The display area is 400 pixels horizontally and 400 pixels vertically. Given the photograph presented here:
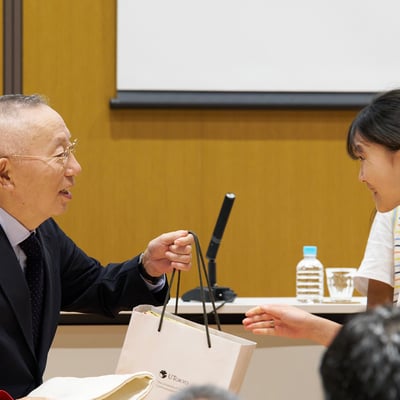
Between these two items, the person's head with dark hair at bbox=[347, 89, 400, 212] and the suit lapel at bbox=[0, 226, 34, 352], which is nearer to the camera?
the suit lapel at bbox=[0, 226, 34, 352]

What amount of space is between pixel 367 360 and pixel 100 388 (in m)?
1.06

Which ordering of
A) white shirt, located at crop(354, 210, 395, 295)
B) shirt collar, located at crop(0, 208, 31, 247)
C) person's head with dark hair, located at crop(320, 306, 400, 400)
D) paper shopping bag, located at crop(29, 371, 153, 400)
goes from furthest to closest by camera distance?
white shirt, located at crop(354, 210, 395, 295) < shirt collar, located at crop(0, 208, 31, 247) < paper shopping bag, located at crop(29, 371, 153, 400) < person's head with dark hair, located at crop(320, 306, 400, 400)

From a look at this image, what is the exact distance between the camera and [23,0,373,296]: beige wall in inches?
163

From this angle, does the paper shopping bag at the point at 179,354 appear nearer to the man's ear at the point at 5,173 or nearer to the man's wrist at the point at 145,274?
the man's wrist at the point at 145,274

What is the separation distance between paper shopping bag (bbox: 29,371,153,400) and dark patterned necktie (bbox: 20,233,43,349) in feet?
1.15

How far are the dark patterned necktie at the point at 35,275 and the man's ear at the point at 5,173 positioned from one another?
0.46 ft

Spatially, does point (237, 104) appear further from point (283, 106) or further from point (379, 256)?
point (379, 256)

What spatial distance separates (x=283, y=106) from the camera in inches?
164

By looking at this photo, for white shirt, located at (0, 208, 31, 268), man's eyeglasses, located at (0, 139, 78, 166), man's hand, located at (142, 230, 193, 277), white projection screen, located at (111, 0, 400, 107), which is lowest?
man's hand, located at (142, 230, 193, 277)

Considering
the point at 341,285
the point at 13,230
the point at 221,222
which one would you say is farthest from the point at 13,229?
the point at 341,285

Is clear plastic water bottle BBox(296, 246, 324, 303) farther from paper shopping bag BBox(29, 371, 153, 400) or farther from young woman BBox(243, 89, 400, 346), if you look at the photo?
paper shopping bag BBox(29, 371, 153, 400)

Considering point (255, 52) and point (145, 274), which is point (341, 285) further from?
point (255, 52)

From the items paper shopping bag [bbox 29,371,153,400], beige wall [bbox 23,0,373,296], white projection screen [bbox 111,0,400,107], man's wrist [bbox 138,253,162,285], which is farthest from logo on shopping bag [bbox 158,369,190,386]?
white projection screen [bbox 111,0,400,107]

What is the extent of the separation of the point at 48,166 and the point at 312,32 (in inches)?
104
